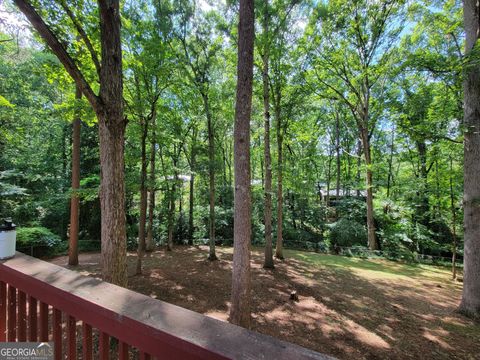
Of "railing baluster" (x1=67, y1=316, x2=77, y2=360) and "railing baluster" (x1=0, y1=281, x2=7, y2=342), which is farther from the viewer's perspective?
"railing baluster" (x1=0, y1=281, x2=7, y2=342)

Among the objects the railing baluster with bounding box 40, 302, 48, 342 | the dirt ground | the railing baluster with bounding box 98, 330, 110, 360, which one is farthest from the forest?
the railing baluster with bounding box 98, 330, 110, 360

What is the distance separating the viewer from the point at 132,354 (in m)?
3.33

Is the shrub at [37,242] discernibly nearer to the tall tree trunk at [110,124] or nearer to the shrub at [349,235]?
the tall tree trunk at [110,124]

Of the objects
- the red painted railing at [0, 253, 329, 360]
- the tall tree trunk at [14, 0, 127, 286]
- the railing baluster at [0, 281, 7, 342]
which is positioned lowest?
the railing baluster at [0, 281, 7, 342]

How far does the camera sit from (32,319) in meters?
1.30

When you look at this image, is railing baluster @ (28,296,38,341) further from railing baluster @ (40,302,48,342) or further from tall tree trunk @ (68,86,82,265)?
tall tree trunk @ (68,86,82,265)

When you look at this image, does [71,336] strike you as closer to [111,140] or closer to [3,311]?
[3,311]

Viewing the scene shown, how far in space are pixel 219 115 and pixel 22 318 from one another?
10701 mm

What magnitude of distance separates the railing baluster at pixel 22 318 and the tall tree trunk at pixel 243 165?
268 cm

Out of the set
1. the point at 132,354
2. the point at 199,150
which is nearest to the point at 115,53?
the point at 132,354

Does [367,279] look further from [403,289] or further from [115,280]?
[115,280]

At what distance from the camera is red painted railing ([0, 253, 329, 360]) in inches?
28.8

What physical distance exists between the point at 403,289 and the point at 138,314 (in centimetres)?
Answer: 823

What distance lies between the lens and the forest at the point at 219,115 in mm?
3652
